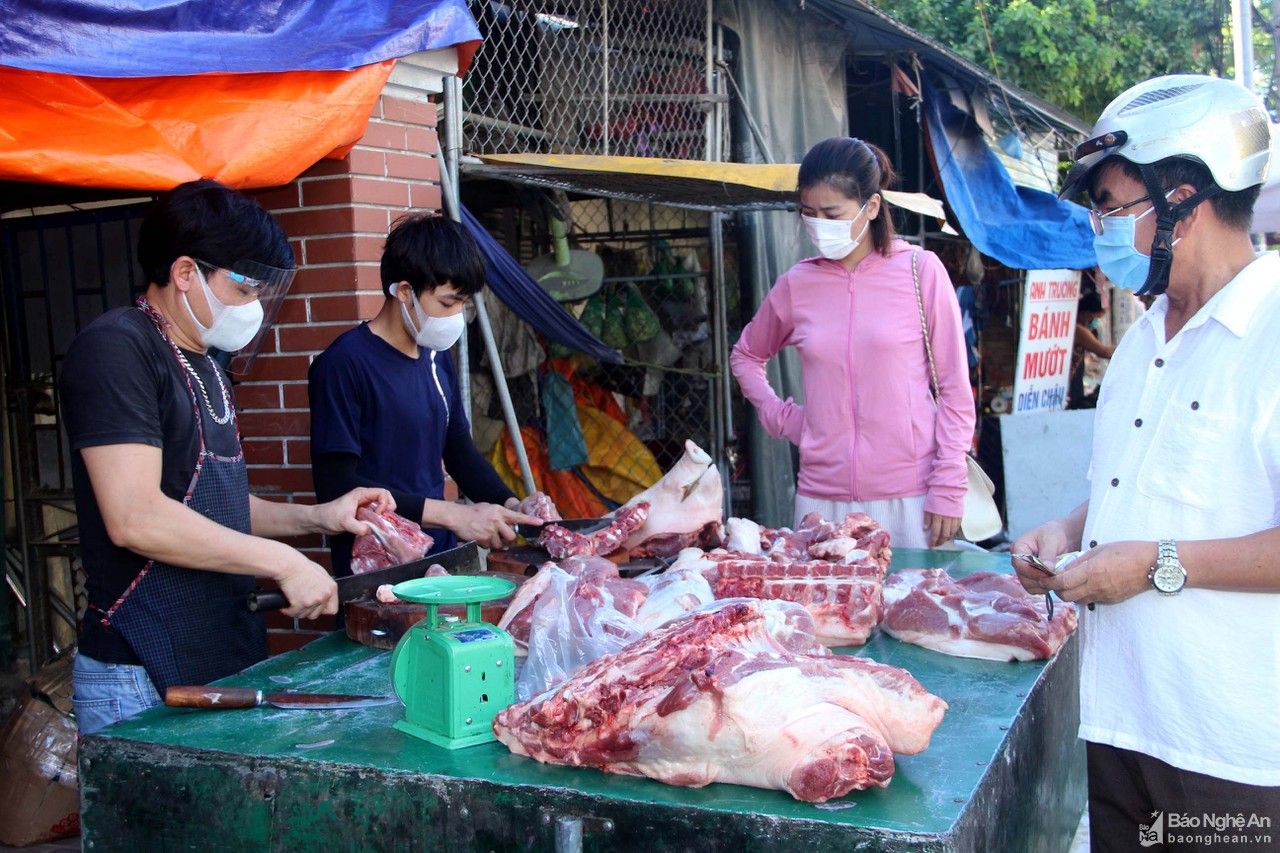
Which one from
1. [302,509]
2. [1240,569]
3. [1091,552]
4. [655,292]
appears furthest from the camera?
[655,292]

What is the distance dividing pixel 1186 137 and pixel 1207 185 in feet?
0.36

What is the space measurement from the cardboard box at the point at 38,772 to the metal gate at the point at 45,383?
773 millimetres

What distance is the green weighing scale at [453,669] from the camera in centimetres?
225

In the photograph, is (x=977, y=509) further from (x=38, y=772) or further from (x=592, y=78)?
(x=38, y=772)

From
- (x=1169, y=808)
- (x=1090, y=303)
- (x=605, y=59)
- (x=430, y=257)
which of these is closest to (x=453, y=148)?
(x=430, y=257)

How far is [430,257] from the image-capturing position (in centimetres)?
374

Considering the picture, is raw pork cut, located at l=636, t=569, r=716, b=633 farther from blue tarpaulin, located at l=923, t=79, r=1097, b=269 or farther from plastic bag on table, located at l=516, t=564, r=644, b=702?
blue tarpaulin, located at l=923, t=79, r=1097, b=269

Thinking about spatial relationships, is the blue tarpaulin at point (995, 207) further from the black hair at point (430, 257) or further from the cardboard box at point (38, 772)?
the cardboard box at point (38, 772)

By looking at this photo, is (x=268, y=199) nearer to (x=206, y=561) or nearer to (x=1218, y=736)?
(x=206, y=561)

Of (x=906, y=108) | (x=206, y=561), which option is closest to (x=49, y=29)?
(x=206, y=561)

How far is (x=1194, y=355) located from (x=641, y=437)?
567 cm


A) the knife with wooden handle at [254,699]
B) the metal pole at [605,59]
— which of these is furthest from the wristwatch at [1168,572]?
the metal pole at [605,59]

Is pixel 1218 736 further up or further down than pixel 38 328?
further down

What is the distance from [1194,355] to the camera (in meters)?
2.35
